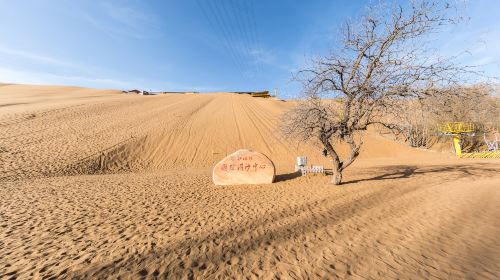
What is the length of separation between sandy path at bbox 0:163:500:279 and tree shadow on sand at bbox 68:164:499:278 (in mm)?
28

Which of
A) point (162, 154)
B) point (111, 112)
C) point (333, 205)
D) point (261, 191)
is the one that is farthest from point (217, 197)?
point (111, 112)

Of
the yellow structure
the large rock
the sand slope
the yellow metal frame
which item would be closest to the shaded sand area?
the sand slope

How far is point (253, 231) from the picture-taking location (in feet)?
22.3

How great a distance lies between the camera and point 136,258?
17.6 feet

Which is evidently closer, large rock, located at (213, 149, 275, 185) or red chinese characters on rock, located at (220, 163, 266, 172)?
large rock, located at (213, 149, 275, 185)

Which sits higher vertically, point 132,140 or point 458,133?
point 458,133

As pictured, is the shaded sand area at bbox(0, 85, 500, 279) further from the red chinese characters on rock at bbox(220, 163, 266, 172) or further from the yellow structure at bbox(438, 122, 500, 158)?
the yellow structure at bbox(438, 122, 500, 158)

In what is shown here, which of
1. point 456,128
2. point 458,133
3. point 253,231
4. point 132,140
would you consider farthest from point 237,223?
point 456,128

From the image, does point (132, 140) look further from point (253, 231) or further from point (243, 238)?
point (243, 238)

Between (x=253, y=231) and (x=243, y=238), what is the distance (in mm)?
486

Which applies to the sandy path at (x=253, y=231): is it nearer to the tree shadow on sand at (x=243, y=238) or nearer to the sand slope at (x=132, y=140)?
the tree shadow on sand at (x=243, y=238)

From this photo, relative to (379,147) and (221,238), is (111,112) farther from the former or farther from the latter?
(379,147)

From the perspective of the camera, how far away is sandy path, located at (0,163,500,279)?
5086 mm

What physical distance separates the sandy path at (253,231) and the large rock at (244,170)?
984 millimetres
